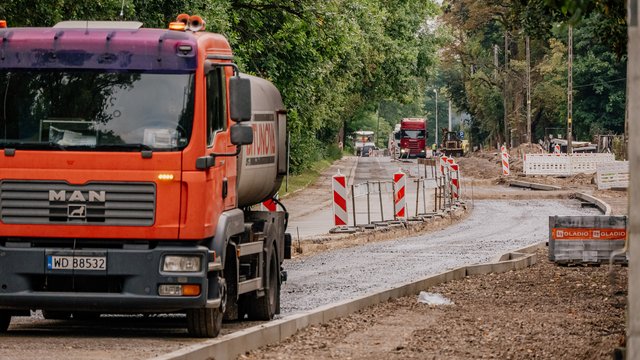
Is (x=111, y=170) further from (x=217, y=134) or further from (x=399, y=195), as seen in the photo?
(x=399, y=195)

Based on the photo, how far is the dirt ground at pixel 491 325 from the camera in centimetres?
1277

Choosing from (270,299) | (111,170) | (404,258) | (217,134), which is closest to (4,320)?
(111,170)

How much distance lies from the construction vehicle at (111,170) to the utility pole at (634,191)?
4706 mm

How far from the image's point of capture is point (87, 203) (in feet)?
40.1

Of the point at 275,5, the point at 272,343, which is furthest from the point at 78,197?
the point at 275,5

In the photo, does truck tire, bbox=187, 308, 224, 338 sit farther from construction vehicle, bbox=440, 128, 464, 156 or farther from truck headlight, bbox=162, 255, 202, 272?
construction vehicle, bbox=440, 128, 464, 156

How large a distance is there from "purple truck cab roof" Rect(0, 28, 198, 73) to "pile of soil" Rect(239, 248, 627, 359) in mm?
2748

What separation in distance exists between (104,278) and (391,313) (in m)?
5.13

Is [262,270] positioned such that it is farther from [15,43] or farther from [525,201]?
[525,201]

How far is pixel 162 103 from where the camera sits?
12367 millimetres

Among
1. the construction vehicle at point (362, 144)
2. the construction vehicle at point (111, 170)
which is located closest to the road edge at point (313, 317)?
the construction vehicle at point (111, 170)

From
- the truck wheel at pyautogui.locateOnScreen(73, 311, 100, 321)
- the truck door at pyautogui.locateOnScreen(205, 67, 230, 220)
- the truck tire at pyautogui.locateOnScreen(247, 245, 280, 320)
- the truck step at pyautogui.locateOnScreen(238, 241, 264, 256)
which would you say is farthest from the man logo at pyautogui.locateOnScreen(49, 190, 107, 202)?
the truck wheel at pyautogui.locateOnScreen(73, 311, 100, 321)

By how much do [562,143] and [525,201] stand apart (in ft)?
153

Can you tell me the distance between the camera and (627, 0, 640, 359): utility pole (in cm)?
847
